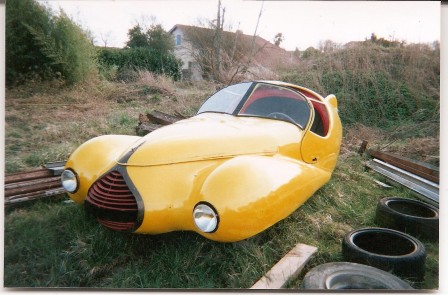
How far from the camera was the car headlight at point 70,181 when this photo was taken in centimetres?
259

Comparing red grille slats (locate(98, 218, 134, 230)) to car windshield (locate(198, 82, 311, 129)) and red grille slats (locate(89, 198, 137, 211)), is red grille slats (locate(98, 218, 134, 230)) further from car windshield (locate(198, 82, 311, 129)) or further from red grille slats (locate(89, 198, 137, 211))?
car windshield (locate(198, 82, 311, 129))

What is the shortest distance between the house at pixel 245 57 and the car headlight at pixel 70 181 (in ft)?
8.67

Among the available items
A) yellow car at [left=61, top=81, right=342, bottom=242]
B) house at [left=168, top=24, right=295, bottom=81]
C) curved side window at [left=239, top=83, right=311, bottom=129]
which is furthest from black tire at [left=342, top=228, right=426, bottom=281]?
house at [left=168, top=24, right=295, bottom=81]

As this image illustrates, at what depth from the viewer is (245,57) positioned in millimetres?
5613

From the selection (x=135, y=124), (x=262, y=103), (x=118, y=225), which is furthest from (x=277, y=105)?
(x=135, y=124)

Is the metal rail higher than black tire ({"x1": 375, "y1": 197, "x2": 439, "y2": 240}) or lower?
higher

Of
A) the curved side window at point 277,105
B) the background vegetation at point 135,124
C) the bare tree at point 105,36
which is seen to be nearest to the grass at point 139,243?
the background vegetation at point 135,124

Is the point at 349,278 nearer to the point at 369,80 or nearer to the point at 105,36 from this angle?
the point at 105,36

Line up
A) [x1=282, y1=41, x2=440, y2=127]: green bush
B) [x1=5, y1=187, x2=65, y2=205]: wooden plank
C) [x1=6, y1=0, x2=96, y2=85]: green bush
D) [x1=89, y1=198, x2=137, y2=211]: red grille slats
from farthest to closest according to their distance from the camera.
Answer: [x1=282, y1=41, x2=440, y2=127]: green bush
[x1=6, y1=0, x2=96, y2=85]: green bush
[x1=5, y1=187, x2=65, y2=205]: wooden plank
[x1=89, y1=198, x2=137, y2=211]: red grille slats

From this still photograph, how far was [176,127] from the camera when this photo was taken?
9.12 feet

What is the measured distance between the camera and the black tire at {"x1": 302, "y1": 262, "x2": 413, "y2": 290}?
2.27 metres

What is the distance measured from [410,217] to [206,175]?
1744mm

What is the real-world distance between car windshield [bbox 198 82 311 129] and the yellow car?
0.01 metres

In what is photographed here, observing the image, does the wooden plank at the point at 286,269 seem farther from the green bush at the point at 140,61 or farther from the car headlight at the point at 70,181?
the green bush at the point at 140,61
